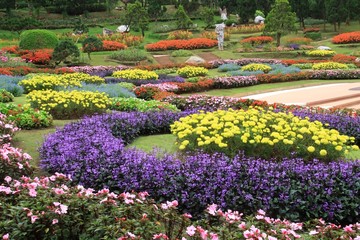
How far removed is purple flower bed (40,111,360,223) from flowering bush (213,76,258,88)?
10.8 metres

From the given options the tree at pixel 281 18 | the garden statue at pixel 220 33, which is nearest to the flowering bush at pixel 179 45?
the garden statue at pixel 220 33

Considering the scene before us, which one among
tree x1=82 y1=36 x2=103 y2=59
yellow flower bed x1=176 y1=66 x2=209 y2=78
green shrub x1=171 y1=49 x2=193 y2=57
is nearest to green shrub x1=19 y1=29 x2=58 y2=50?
tree x1=82 y1=36 x2=103 y2=59

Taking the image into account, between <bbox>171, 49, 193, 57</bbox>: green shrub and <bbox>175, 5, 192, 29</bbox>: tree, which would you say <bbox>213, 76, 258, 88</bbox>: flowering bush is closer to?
<bbox>171, 49, 193, 57</bbox>: green shrub

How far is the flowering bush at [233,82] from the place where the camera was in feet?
54.6

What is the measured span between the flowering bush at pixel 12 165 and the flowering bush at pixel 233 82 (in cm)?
1162

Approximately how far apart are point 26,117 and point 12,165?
3.09 metres

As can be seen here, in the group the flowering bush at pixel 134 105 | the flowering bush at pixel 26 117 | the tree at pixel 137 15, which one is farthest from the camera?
the tree at pixel 137 15

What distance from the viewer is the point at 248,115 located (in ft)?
24.3

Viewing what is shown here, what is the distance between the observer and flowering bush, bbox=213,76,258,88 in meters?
16.7

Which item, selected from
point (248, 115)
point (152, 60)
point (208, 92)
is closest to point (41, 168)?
point (248, 115)

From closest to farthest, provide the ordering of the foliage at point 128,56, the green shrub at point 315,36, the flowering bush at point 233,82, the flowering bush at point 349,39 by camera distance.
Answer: the flowering bush at point 233,82, the foliage at point 128,56, the flowering bush at point 349,39, the green shrub at point 315,36

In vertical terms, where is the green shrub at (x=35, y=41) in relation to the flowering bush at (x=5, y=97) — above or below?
above

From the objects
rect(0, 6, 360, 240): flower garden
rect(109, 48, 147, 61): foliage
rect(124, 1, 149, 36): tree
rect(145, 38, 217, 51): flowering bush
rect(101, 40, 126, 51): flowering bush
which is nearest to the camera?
rect(0, 6, 360, 240): flower garden

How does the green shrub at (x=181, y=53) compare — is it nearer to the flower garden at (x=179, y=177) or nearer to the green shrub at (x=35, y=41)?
the green shrub at (x=35, y=41)
